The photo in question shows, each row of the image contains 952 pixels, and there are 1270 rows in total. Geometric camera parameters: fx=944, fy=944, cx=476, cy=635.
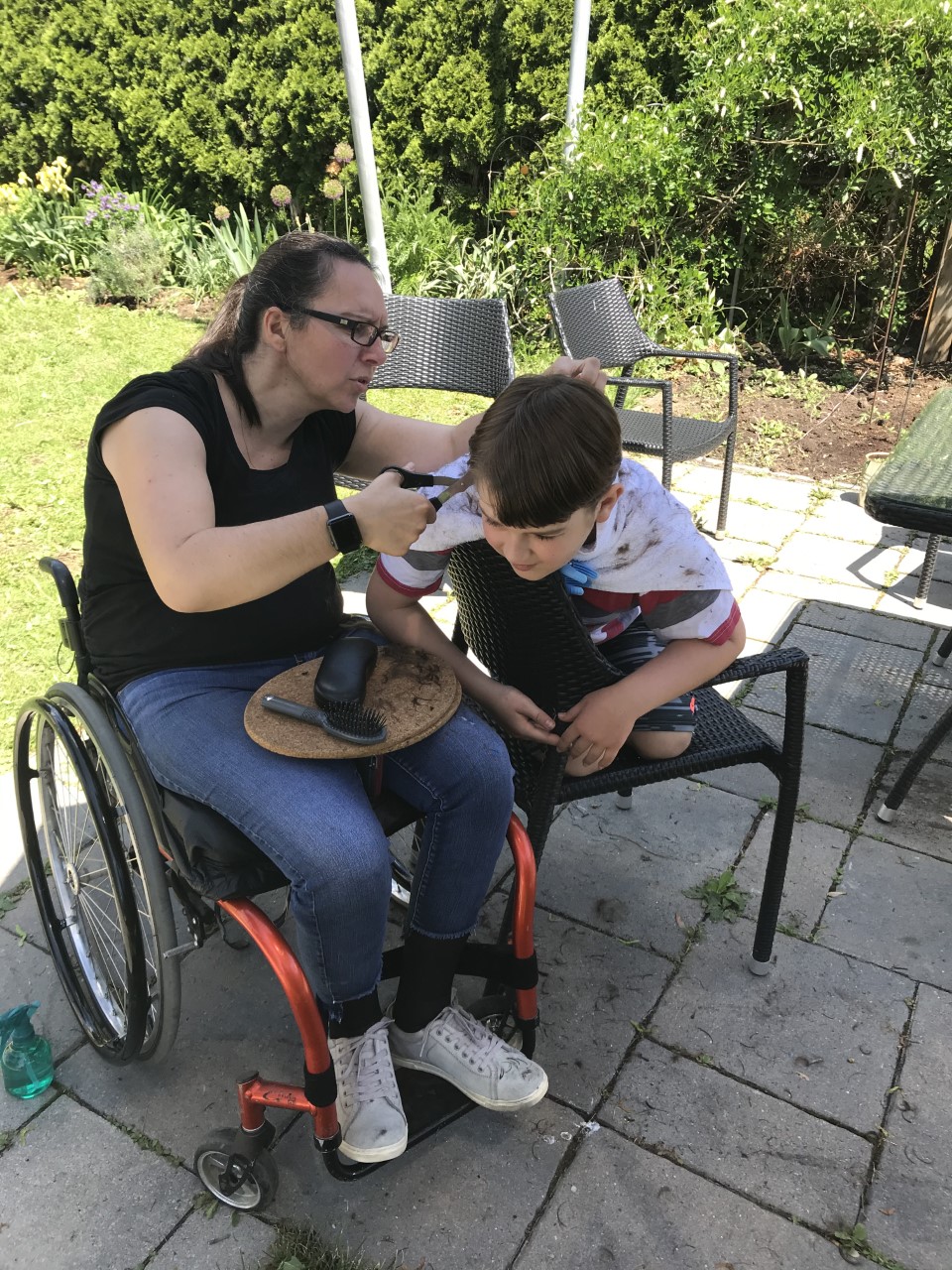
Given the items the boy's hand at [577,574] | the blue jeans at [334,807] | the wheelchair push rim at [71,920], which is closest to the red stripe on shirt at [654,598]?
the boy's hand at [577,574]

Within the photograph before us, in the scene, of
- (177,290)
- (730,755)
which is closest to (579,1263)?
(730,755)

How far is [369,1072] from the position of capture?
1545 mm

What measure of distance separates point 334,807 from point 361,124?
15.5ft

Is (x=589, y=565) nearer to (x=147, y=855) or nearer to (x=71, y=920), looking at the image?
(x=147, y=855)

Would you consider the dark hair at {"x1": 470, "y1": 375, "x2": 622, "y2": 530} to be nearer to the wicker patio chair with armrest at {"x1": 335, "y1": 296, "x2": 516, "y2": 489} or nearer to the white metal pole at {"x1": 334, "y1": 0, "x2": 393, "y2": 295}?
the wicker patio chair with armrest at {"x1": 335, "y1": 296, "x2": 516, "y2": 489}

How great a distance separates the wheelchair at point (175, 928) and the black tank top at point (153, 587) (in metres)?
0.06

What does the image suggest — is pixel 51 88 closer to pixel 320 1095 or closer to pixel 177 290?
pixel 177 290

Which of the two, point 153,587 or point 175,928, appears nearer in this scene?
point 175,928

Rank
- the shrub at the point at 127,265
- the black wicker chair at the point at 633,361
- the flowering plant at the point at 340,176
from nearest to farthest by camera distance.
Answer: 1. the black wicker chair at the point at 633,361
2. the flowering plant at the point at 340,176
3. the shrub at the point at 127,265

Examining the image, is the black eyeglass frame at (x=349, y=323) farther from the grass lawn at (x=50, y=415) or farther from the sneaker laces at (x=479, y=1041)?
the grass lawn at (x=50, y=415)

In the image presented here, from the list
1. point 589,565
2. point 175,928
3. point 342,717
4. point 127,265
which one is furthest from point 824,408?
point 175,928

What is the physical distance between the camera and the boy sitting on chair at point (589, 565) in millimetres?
1387

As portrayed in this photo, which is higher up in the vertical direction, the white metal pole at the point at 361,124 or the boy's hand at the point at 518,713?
the white metal pole at the point at 361,124

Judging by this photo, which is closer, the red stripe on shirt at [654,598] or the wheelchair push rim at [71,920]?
the red stripe on shirt at [654,598]
